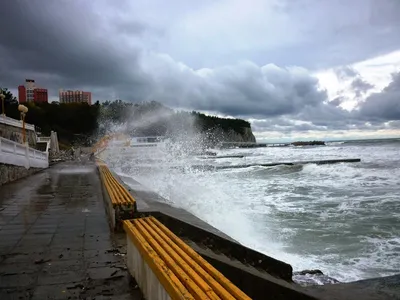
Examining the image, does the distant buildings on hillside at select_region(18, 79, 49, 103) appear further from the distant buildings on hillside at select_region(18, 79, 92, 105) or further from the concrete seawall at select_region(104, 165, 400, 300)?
the concrete seawall at select_region(104, 165, 400, 300)

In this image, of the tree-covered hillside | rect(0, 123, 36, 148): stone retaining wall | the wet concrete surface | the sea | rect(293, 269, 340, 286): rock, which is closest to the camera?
the wet concrete surface

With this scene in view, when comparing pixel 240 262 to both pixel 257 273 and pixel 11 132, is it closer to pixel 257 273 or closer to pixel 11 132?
pixel 257 273

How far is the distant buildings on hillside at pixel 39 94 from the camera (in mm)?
108875

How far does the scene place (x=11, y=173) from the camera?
1398 cm

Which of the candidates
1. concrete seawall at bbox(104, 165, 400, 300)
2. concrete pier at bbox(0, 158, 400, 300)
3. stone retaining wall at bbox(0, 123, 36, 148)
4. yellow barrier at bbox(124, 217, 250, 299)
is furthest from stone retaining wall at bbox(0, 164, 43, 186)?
yellow barrier at bbox(124, 217, 250, 299)

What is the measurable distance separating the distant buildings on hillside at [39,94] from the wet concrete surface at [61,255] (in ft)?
356

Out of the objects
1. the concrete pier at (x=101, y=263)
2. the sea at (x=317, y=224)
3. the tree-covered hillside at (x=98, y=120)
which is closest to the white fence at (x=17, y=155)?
the sea at (x=317, y=224)

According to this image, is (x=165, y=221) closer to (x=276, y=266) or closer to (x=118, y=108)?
(x=276, y=266)

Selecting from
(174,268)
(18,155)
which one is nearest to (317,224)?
(174,268)

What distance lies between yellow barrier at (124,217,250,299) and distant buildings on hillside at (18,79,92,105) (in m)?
113

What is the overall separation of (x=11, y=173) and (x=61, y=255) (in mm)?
11163

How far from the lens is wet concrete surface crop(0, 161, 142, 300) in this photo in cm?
337

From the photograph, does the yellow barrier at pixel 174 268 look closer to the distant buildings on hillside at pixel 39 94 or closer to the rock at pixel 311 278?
the rock at pixel 311 278

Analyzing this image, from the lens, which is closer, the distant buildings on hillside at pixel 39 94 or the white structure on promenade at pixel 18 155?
the white structure on promenade at pixel 18 155
